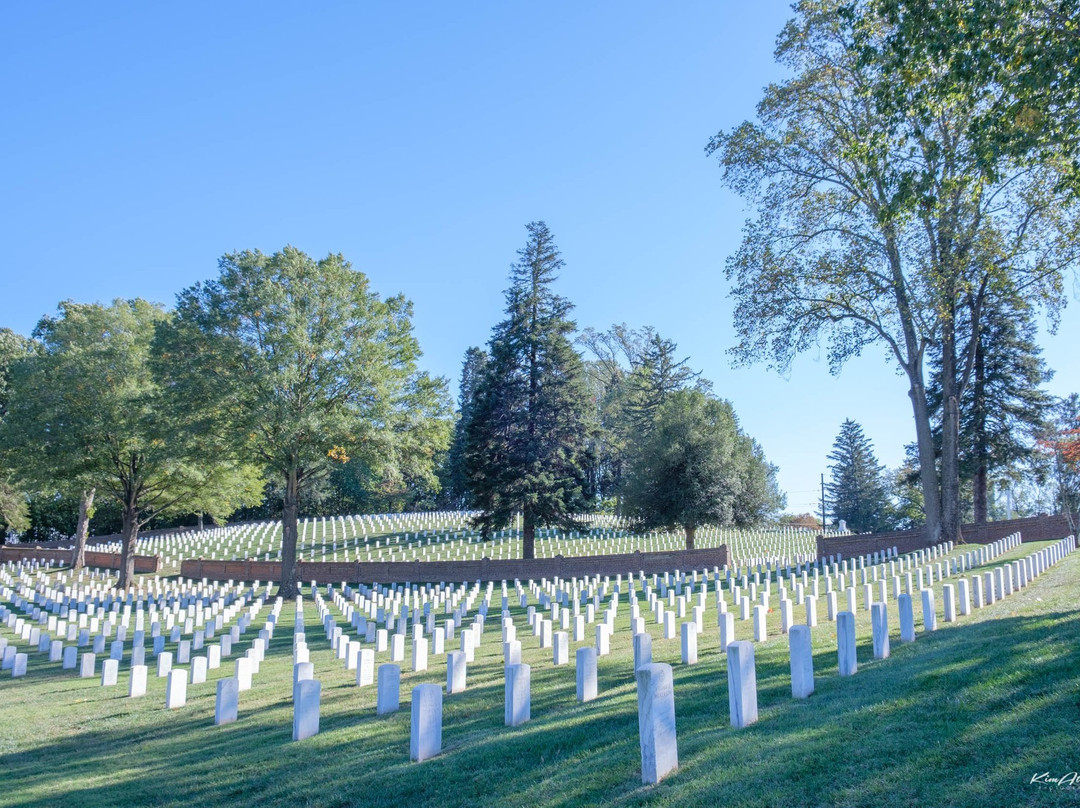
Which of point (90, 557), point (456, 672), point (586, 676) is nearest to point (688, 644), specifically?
point (586, 676)

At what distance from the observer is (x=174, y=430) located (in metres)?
26.2

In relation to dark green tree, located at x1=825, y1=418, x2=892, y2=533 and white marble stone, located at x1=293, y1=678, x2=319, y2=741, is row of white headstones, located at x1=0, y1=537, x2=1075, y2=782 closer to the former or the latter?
white marble stone, located at x1=293, y1=678, x2=319, y2=741

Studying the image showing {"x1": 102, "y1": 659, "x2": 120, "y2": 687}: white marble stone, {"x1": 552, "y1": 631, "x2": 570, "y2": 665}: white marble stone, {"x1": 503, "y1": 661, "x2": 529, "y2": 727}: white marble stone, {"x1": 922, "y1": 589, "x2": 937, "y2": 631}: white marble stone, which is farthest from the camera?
{"x1": 102, "y1": 659, "x2": 120, "y2": 687}: white marble stone

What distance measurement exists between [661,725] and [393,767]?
7.62ft

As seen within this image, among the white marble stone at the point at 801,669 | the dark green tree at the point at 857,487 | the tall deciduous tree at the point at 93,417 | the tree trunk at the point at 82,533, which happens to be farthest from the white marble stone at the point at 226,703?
the dark green tree at the point at 857,487

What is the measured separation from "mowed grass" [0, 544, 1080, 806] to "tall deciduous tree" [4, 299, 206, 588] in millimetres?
23855

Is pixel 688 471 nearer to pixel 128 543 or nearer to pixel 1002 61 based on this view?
pixel 128 543

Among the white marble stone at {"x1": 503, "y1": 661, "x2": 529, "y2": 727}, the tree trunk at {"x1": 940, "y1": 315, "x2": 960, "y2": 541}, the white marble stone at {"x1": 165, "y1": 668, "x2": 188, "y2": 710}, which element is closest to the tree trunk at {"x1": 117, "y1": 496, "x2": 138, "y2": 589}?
the white marble stone at {"x1": 165, "y1": 668, "x2": 188, "y2": 710}

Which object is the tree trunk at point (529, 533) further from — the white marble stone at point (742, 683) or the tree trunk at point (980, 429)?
the white marble stone at point (742, 683)

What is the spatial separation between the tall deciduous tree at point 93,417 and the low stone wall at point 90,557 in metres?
7.20

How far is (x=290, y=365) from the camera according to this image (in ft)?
81.1

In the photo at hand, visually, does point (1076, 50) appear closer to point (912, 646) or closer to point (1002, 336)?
point (912, 646)

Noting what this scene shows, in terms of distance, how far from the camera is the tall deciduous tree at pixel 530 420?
122 feet

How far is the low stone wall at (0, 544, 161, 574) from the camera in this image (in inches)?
1564
